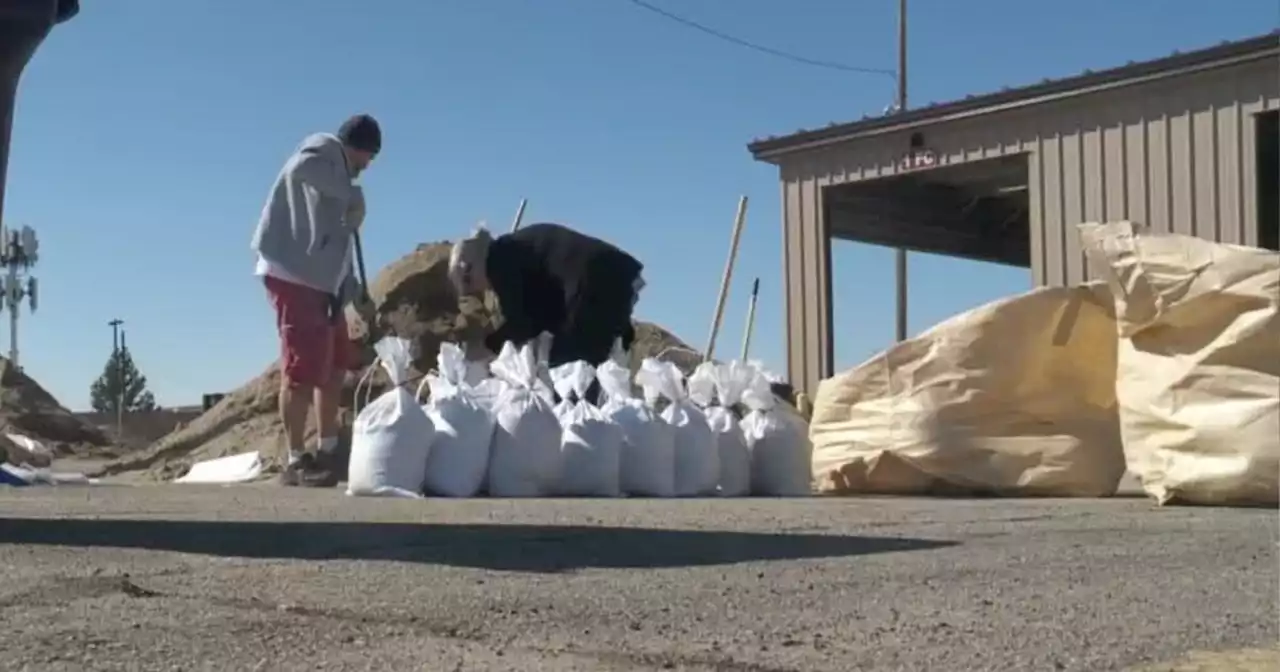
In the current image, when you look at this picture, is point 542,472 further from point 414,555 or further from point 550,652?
point 550,652

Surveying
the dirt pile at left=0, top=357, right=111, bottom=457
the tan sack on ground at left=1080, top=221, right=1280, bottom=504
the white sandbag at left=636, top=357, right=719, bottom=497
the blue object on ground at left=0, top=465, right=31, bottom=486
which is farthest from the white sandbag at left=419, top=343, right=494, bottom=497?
the dirt pile at left=0, top=357, right=111, bottom=457

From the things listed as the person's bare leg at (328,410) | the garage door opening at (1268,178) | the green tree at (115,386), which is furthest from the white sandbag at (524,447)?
the green tree at (115,386)

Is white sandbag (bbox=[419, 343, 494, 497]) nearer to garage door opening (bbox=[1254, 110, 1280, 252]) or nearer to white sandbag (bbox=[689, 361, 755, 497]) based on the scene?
white sandbag (bbox=[689, 361, 755, 497])

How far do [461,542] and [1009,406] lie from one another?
13.7ft

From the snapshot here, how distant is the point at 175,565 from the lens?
3.35 m

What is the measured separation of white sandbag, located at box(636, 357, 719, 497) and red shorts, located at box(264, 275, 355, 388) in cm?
146

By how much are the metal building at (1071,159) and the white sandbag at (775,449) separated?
349 cm

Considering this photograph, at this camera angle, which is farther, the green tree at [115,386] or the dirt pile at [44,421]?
the green tree at [115,386]

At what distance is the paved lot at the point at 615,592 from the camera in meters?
2.50

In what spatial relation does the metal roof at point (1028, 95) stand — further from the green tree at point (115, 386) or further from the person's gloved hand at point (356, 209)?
the green tree at point (115, 386)

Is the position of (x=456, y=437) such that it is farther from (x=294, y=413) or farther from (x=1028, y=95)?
(x=1028, y=95)

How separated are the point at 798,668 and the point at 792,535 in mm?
1890

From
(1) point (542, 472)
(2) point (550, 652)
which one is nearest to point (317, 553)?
(2) point (550, 652)

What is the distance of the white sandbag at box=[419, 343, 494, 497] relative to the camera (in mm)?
6652
